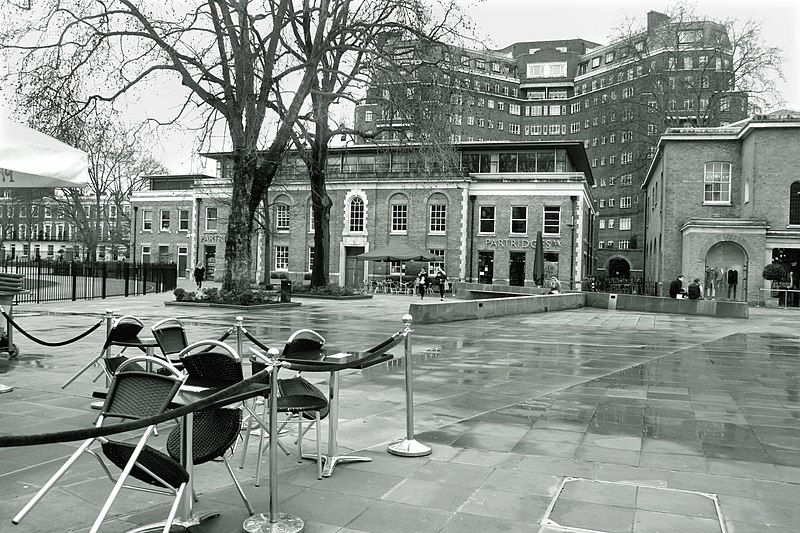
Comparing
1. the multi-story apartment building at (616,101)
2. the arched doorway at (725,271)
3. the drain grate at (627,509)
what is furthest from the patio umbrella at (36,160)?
the multi-story apartment building at (616,101)

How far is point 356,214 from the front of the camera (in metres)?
49.9

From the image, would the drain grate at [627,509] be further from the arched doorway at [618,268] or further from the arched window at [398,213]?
the arched doorway at [618,268]

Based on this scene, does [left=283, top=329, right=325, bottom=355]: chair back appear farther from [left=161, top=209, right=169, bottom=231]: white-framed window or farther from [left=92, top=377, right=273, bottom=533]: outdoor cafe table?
[left=161, top=209, right=169, bottom=231]: white-framed window

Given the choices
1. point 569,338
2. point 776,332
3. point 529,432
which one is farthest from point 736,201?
point 529,432

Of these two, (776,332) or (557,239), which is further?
(557,239)

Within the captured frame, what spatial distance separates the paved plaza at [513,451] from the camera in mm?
4070

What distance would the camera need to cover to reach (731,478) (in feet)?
16.1

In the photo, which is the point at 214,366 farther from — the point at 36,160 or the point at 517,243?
the point at 517,243

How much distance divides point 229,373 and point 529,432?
3188 mm

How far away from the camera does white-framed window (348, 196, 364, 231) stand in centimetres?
4969

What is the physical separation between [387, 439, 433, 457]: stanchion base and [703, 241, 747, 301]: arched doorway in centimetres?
3419

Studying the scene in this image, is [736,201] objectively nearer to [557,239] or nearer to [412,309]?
[557,239]

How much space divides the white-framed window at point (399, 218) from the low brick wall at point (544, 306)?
16.9 meters

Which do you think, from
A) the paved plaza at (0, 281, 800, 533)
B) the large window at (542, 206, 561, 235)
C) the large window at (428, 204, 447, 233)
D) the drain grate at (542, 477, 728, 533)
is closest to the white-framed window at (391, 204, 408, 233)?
the large window at (428, 204, 447, 233)
